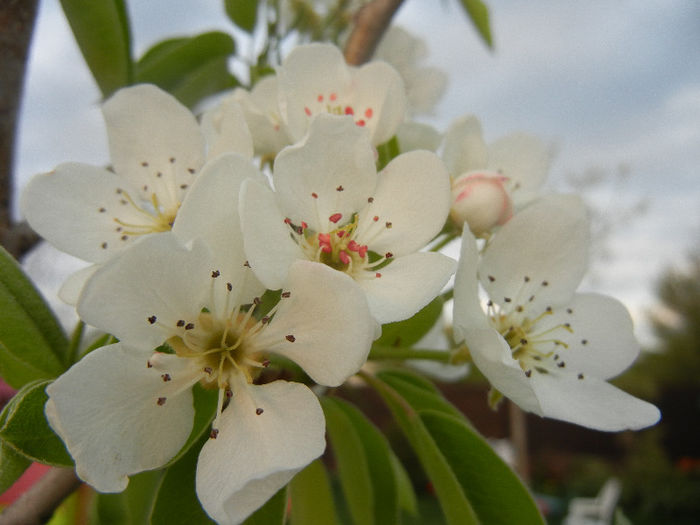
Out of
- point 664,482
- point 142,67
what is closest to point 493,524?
point 142,67

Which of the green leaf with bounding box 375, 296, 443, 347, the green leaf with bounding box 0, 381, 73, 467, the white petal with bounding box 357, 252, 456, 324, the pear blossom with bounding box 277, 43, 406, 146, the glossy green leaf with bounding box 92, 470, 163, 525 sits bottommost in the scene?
the glossy green leaf with bounding box 92, 470, 163, 525

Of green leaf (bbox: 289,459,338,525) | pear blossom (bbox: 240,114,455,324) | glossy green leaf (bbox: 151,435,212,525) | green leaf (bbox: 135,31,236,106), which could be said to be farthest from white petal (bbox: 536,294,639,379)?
green leaf (bbox: 135,31,236,106)

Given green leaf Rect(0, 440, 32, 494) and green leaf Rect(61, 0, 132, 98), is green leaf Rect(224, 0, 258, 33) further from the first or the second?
green leaf Rect(0, 440, 32, 494)

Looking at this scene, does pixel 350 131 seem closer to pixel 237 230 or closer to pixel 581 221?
pixel 237 230

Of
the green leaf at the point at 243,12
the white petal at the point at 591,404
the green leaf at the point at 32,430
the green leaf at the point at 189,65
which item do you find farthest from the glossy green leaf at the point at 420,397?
the green leaf at the point at 243,12

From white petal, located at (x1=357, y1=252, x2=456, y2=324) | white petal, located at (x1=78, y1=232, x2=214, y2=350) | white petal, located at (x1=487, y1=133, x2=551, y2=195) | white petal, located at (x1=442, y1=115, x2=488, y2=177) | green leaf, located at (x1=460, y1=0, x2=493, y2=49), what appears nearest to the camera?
white petal, located at (x1=78, y1=232, x2=214, y2=350)

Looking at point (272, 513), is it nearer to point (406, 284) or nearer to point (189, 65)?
point (406, 284)

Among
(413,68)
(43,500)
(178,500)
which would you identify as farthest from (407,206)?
(413,68)
